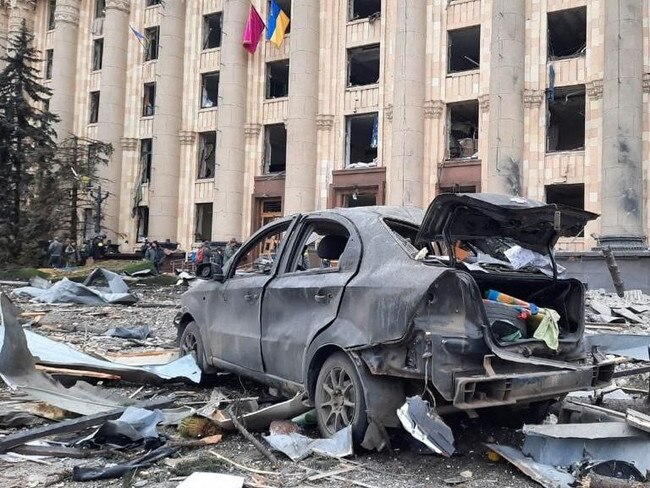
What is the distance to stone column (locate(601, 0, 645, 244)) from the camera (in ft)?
63.9

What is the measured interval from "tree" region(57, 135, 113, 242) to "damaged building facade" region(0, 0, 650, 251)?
57.0 inches

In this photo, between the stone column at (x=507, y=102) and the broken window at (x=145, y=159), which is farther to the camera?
the broken window at (x=145, y=159)

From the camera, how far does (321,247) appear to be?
496cm

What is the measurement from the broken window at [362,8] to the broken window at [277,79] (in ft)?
11.8

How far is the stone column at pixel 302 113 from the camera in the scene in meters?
25.2

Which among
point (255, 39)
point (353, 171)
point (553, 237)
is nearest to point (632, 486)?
point (553, 237)

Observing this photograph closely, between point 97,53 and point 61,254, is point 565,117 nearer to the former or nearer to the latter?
point 61,254

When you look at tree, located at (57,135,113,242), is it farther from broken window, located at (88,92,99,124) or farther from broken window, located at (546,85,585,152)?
broken window, located at (546,85,585,152)

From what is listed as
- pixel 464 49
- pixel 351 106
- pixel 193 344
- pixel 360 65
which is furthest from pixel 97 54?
pixel 193 344

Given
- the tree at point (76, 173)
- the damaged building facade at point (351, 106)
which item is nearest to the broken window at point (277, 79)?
the damaged building facade at point (351, 106)

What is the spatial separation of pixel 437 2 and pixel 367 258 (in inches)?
877

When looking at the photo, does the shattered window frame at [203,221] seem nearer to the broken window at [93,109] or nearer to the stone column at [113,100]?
the stone column at [113,100]

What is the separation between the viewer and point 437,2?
23984 millimetres

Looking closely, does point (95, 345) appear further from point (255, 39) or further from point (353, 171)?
point (255, 39)
